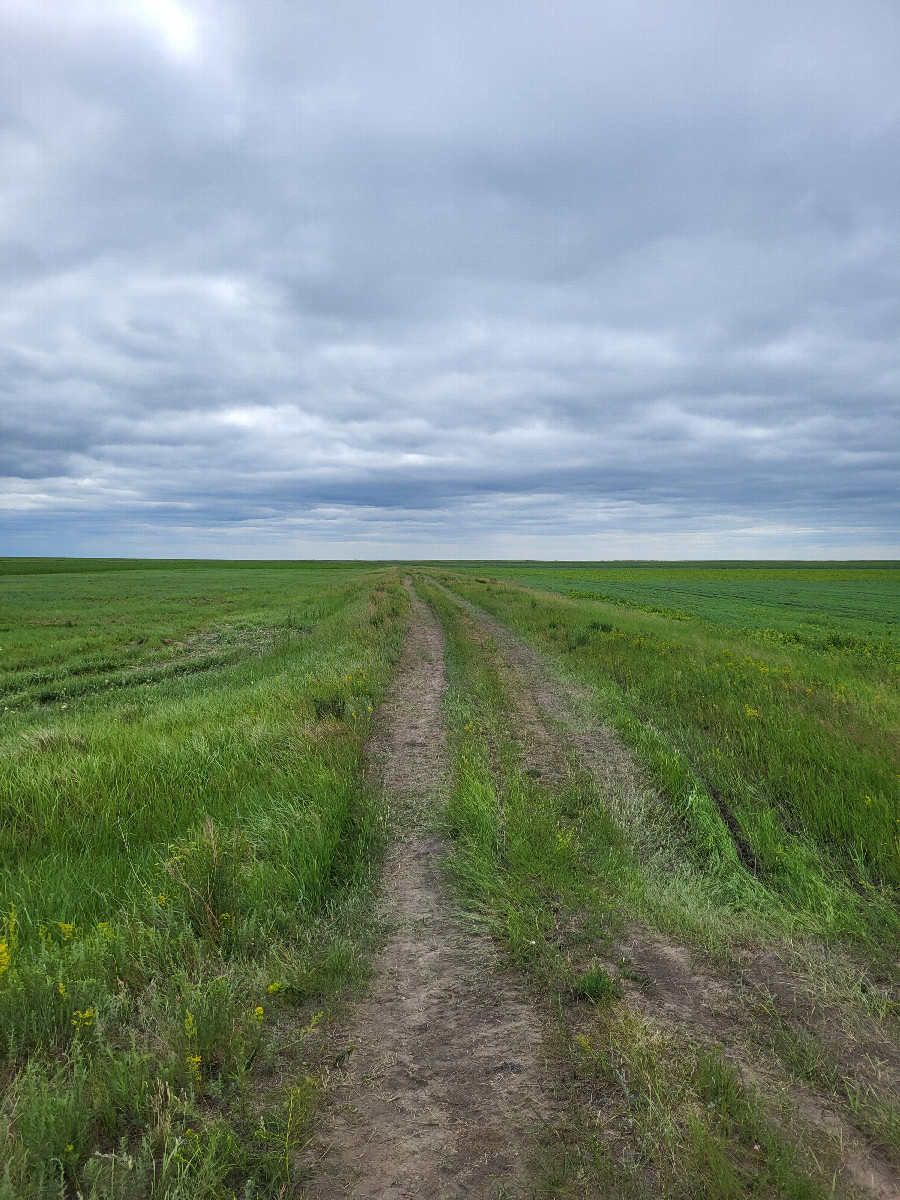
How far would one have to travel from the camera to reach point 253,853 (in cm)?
497

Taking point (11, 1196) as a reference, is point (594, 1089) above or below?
below

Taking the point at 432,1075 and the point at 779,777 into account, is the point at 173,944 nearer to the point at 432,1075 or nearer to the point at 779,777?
the point at 432,1075

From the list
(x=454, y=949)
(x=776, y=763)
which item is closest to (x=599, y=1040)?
(x=454, y=949)

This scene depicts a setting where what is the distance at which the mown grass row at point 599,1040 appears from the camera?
7.83 feet

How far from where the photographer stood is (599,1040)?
3.12 meters

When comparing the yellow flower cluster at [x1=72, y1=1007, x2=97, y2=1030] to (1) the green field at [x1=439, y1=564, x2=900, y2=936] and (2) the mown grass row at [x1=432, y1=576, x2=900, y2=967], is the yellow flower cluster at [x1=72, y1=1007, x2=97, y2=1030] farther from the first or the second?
(1) the green field at [x1=439, y1=564, x2=900, y2=936]

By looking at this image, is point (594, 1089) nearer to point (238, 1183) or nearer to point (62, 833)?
point (238, 1183)

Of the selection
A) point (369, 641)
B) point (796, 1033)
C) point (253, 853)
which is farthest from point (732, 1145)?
point (369, 641)

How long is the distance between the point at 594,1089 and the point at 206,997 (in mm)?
2130

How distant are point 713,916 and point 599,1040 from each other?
1847mm

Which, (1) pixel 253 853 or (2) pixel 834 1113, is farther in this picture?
(1) pixel 253 853

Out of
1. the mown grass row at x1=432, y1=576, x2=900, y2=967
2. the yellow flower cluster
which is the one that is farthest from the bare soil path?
the mown grass row at x1=432, y1=576, x2=900, y2=967

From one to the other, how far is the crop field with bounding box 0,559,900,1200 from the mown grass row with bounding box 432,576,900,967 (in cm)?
4

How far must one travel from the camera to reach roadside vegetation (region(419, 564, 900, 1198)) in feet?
8.39
